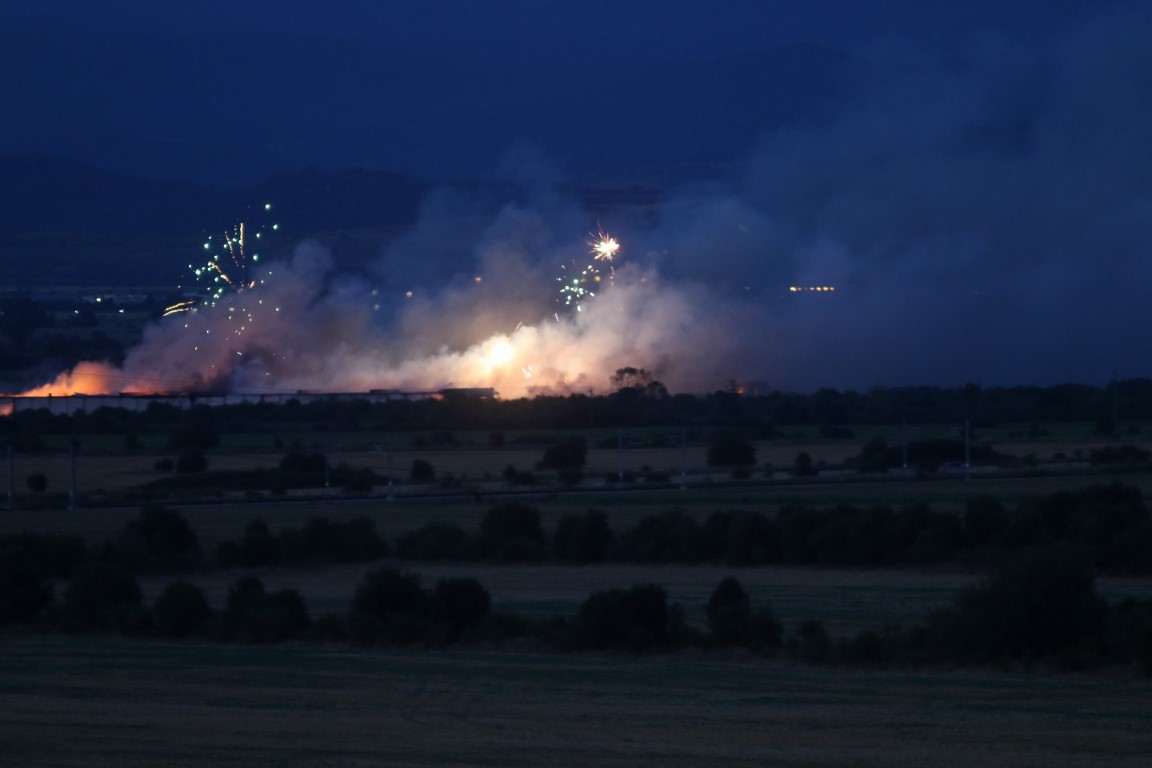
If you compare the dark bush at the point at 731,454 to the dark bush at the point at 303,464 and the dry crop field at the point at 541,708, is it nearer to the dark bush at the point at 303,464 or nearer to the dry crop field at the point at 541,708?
the dark bush at the point at 303,464

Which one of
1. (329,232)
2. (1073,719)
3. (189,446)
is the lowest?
(1073,719)

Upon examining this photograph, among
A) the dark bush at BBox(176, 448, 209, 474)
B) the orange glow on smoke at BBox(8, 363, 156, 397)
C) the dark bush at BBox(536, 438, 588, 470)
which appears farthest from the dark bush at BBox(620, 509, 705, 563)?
the orange glow on smoke at BBox(8, 363, 156, 397)

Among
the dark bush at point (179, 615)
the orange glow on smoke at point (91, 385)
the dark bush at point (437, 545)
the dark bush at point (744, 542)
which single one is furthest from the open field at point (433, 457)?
the dark bush at point (179, 615)

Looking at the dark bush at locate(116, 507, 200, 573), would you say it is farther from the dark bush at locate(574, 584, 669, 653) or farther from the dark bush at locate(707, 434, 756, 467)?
the dark bush at locate(707, 434, 756, 467)

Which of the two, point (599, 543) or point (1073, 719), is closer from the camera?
point (1073, 719)

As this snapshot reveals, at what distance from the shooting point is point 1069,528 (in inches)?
1519

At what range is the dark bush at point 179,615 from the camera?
27.8 m

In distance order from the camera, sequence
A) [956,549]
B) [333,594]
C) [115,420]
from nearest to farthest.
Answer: [333,594], [956,549], [115,420]

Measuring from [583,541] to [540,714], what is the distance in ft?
64.2

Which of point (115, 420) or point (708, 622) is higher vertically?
point (115, 420)

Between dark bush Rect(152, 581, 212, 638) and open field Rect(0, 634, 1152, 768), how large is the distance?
3.12 metres

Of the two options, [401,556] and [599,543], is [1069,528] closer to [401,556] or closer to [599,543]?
[599,543]

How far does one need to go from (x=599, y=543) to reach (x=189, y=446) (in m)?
35.7

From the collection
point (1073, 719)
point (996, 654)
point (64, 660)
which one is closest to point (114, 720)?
point (64, 660)
